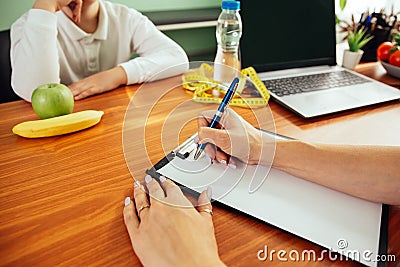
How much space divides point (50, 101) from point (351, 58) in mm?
1013

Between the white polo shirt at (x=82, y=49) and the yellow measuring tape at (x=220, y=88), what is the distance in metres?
0.10

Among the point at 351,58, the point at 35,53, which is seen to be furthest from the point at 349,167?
the point at 35,53

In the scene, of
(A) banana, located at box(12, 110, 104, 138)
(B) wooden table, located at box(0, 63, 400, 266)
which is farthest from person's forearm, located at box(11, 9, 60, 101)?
(A) banana, located at box(12, 110, 104, 138)

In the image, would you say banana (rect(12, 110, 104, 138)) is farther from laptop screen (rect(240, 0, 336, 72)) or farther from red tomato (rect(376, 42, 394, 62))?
red tomato (rect(376, 42, 394, 62))

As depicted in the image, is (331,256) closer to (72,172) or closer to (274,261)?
(274,261)

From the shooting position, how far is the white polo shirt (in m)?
1.01

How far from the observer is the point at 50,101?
0.82 m

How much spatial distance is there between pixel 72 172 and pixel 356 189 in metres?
0.51

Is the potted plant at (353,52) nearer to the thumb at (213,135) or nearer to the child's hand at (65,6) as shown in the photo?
the thumb at (213,135)

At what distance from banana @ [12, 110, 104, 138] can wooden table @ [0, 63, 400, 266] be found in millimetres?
Answer: 16

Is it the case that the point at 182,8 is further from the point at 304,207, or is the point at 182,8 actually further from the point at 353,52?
the point at 304,207

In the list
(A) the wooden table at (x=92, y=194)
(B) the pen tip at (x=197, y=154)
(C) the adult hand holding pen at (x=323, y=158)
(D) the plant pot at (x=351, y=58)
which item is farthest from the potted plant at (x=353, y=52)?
(B) the pen tip at (x=197, y=154)

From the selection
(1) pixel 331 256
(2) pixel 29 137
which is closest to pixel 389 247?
(1) pixel 331 256

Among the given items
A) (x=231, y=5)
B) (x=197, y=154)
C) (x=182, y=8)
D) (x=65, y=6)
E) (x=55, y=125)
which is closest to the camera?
(x=197, y=154)
